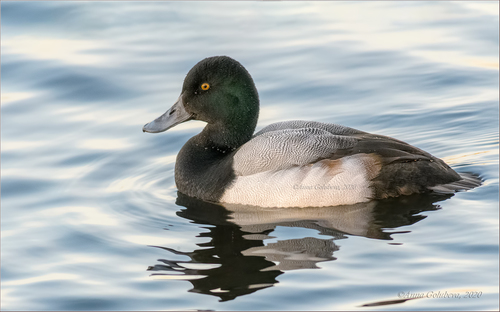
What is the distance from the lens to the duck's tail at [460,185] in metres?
7.47

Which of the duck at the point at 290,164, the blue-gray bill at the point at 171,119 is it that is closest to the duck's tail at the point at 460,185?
the duck at the point at 290,164

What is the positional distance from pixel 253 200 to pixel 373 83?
160 inches

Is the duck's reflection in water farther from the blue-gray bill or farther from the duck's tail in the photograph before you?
the blue-gray bill

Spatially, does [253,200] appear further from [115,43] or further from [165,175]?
[115,43]

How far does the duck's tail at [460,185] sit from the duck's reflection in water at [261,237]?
8 centimetres

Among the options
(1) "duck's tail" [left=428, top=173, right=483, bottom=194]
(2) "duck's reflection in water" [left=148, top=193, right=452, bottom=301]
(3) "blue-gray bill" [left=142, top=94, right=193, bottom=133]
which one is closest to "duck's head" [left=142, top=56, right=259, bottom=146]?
(3) "blue-gray bill" [left=142, top=94, right=193, bottom=133]

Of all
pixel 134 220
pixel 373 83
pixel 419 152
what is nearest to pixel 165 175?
pixel 134 220

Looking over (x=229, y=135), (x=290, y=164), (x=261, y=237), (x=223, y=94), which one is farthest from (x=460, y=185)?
(x=223, y=94)

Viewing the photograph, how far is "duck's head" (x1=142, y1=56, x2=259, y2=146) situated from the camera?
7.89 metres

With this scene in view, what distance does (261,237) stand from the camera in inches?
266

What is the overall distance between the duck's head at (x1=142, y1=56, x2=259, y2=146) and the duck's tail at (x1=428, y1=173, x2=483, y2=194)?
6.55ft

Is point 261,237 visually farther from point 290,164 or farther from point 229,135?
point 229,135

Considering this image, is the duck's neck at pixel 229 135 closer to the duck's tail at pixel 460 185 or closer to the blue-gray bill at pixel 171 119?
the blue-gray bill at pixel 171 119

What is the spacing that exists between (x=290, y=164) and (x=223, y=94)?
1113mm
